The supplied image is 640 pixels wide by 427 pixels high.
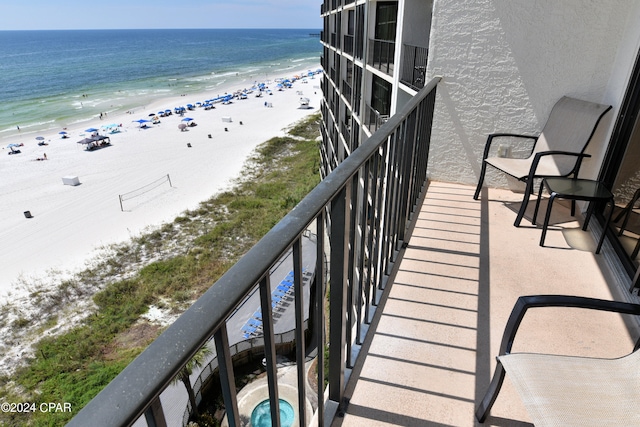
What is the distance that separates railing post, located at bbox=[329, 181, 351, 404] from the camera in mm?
1230

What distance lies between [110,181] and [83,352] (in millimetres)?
14154

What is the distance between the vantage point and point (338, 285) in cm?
135

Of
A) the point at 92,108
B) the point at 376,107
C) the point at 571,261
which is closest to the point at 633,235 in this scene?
the point at 571,261

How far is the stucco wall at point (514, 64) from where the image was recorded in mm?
3207

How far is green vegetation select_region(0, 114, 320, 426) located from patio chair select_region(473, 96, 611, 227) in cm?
1018

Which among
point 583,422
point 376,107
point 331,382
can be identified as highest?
point 583,422

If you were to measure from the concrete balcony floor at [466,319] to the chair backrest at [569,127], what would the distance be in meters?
0.55

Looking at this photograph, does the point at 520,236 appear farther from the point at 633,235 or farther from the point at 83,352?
the point at 83,352

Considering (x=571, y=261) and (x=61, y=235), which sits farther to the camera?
(x=61, y=235)

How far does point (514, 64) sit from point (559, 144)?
2.58ft

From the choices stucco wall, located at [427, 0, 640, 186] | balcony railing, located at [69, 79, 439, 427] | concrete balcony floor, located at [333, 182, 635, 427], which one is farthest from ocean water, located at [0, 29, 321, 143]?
balcony railing, located at [69, 79, 439, 427]

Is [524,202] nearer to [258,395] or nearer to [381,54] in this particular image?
[258,395]

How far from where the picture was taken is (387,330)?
1995 millimetres

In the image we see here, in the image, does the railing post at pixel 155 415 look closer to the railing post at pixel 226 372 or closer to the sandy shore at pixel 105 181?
the railing post at pixel 226 372
